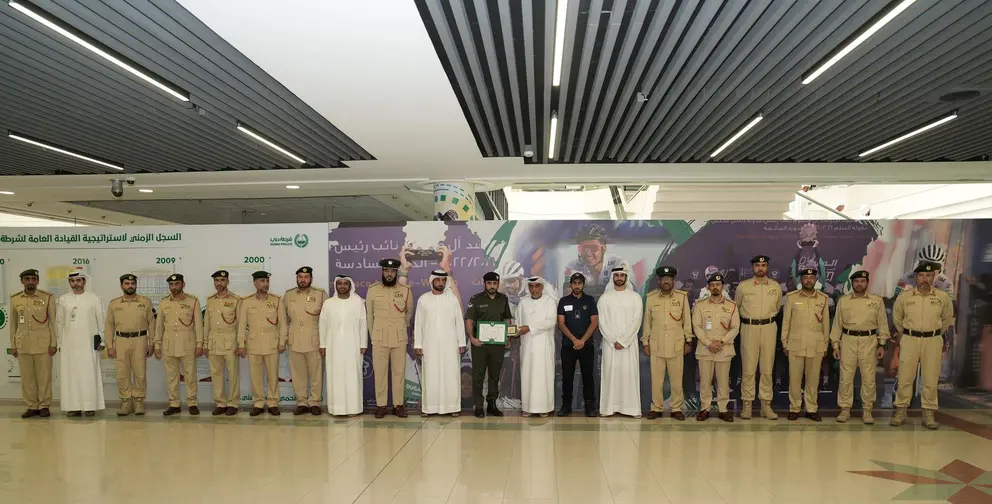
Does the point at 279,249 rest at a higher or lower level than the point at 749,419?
higher

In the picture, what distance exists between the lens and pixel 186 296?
7.83 metres

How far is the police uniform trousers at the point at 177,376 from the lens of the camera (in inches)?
305

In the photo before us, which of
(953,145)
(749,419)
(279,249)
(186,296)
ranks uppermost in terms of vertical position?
(953,145)

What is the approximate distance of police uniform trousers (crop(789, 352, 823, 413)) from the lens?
286 inches

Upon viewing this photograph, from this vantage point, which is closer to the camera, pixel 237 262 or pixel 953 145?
pixel 953 145

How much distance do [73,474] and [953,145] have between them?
372 inches

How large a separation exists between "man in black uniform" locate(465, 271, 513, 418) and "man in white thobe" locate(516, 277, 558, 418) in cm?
26

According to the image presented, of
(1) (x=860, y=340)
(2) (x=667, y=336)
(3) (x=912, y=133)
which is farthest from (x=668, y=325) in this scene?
(3) (x=912, y=133)

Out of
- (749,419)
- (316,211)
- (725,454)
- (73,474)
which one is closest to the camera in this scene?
(73,474)

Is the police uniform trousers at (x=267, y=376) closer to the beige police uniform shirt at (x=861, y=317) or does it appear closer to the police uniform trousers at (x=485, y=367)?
the police uniform trousers at (x=485, y=367)

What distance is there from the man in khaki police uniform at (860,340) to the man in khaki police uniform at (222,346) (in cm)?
677

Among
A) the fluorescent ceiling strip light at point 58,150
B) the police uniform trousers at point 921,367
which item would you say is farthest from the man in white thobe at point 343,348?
the police uniform trousers at point 921,367

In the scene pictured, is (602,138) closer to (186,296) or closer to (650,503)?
(650,503)

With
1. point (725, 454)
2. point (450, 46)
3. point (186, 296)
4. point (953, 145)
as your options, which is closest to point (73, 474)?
point (186, 296)
